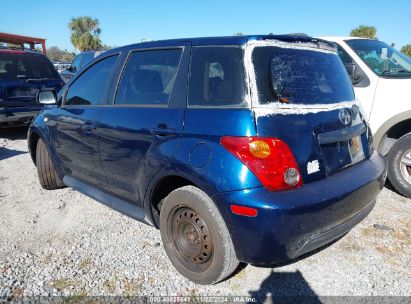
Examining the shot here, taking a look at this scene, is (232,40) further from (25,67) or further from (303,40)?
(25,67)

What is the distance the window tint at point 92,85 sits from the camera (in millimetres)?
3420

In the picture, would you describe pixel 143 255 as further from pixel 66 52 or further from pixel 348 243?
pixel 66 52

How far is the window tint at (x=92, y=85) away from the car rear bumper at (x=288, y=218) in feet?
6.21

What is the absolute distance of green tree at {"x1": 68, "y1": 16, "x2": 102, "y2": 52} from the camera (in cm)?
5471

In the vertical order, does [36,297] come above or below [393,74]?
below

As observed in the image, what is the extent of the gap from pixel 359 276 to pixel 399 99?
2319 millimetres

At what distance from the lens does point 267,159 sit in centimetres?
213

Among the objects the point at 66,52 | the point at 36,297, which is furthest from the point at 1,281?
the point at 66,52

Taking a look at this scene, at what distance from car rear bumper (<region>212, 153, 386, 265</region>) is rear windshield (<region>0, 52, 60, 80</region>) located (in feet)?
21.3

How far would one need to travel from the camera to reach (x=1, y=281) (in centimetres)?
271

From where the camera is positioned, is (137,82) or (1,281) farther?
(137,82)

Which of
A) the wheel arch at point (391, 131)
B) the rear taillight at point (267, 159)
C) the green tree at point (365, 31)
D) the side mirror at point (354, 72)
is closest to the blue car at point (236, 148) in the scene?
the rear taillight at point (267, 159)

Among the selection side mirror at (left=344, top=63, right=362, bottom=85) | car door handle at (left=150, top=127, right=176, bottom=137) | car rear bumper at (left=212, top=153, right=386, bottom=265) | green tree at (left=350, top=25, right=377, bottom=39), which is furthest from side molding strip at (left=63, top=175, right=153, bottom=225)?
green tree at (left=350, top=25, right=377, bottom=39)

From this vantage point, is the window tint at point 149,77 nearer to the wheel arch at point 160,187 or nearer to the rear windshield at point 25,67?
the wheel arch at point 160,187
